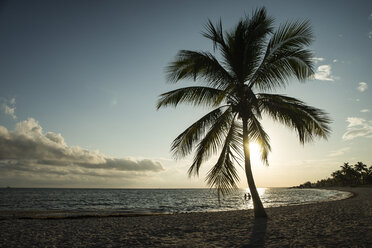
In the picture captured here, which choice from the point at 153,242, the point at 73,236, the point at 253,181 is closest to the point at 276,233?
the point at 253,181

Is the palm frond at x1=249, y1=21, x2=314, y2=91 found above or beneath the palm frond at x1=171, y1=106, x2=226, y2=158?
above

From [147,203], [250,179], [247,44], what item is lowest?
[147,203]

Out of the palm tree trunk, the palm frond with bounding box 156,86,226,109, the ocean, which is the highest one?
the palm frond with bounding box 156,86,226,109

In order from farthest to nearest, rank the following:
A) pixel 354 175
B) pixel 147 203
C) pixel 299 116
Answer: pixel 354 175 < pixel 147 203 < pixel 299 116

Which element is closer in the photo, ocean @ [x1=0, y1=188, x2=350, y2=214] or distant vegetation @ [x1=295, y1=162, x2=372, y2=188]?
ocean @ [x1=0, y1=188, x2=350, y2=214]

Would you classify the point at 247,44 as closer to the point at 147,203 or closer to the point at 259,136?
the point at 259,136

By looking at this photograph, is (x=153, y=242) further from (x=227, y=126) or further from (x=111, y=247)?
(x=227, y=126)

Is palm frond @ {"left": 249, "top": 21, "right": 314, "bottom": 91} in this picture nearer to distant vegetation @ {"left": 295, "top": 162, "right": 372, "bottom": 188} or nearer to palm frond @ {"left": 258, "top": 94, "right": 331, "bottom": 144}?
palm frond @ {"left": 258, "top": 94, "right": 331, "bottom": 144}

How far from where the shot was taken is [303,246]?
17.3ft

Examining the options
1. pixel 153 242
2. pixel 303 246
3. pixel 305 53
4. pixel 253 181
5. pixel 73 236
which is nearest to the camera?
pixel 303 246

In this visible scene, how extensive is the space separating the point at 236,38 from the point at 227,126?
3895 mm

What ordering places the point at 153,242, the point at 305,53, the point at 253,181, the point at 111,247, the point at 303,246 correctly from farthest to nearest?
the point at 253,181 → the point at 305,53 → the point at 153,242 → the point at 111,247 → the point at 303,246

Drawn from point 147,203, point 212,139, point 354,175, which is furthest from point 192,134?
point 354,175

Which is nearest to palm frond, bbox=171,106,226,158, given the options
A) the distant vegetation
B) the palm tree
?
the palm tree
